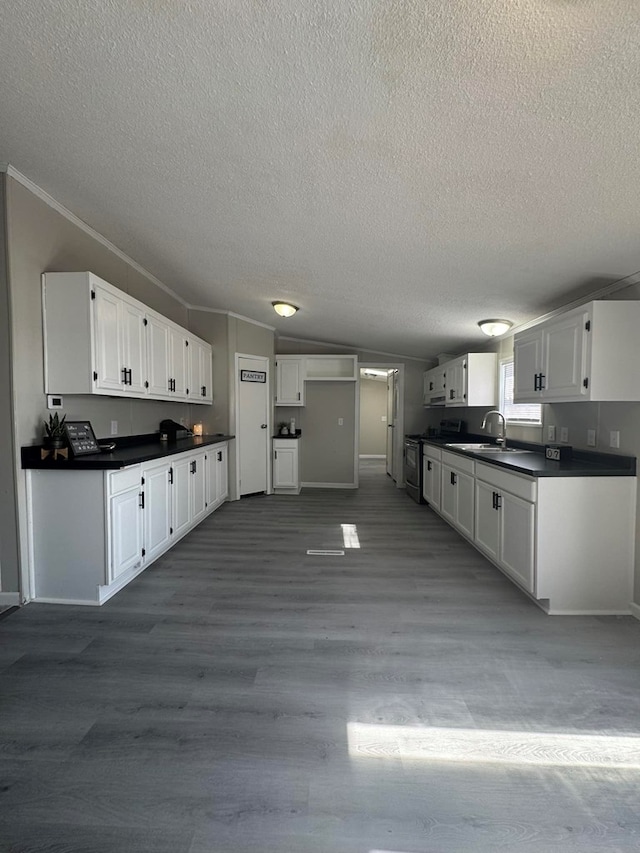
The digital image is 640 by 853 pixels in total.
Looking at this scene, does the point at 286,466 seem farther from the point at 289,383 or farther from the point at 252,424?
the point at 289,383

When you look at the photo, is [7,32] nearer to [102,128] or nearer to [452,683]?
[102,128]

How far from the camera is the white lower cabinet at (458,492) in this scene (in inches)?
148

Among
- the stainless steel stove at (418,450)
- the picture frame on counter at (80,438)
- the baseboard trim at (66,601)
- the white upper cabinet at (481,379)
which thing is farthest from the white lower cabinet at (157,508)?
the white upper cabinet at (481,379)

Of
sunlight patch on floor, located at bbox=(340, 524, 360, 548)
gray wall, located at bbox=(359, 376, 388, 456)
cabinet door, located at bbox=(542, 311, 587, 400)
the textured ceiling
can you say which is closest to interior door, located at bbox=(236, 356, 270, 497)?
sunlight patch on floor, located at bbox=(340, 524, 360, 548)

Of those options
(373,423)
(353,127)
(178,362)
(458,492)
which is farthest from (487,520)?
(373,423)

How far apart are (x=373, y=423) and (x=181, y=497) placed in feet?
27.0

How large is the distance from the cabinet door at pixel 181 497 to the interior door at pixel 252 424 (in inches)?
67.3

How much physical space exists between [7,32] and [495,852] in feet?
10.6

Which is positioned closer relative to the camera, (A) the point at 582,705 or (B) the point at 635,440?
(A) the point at 582,705

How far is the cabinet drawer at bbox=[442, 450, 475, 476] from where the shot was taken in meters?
3.78

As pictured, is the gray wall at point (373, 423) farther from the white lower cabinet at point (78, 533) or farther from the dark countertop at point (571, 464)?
the white lower cabinet at point (78, 533)

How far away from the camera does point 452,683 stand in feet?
6.22

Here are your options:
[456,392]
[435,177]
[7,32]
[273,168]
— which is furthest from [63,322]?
[456,392]

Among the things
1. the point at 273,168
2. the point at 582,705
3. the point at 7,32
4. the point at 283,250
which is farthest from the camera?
the point at 283,250
